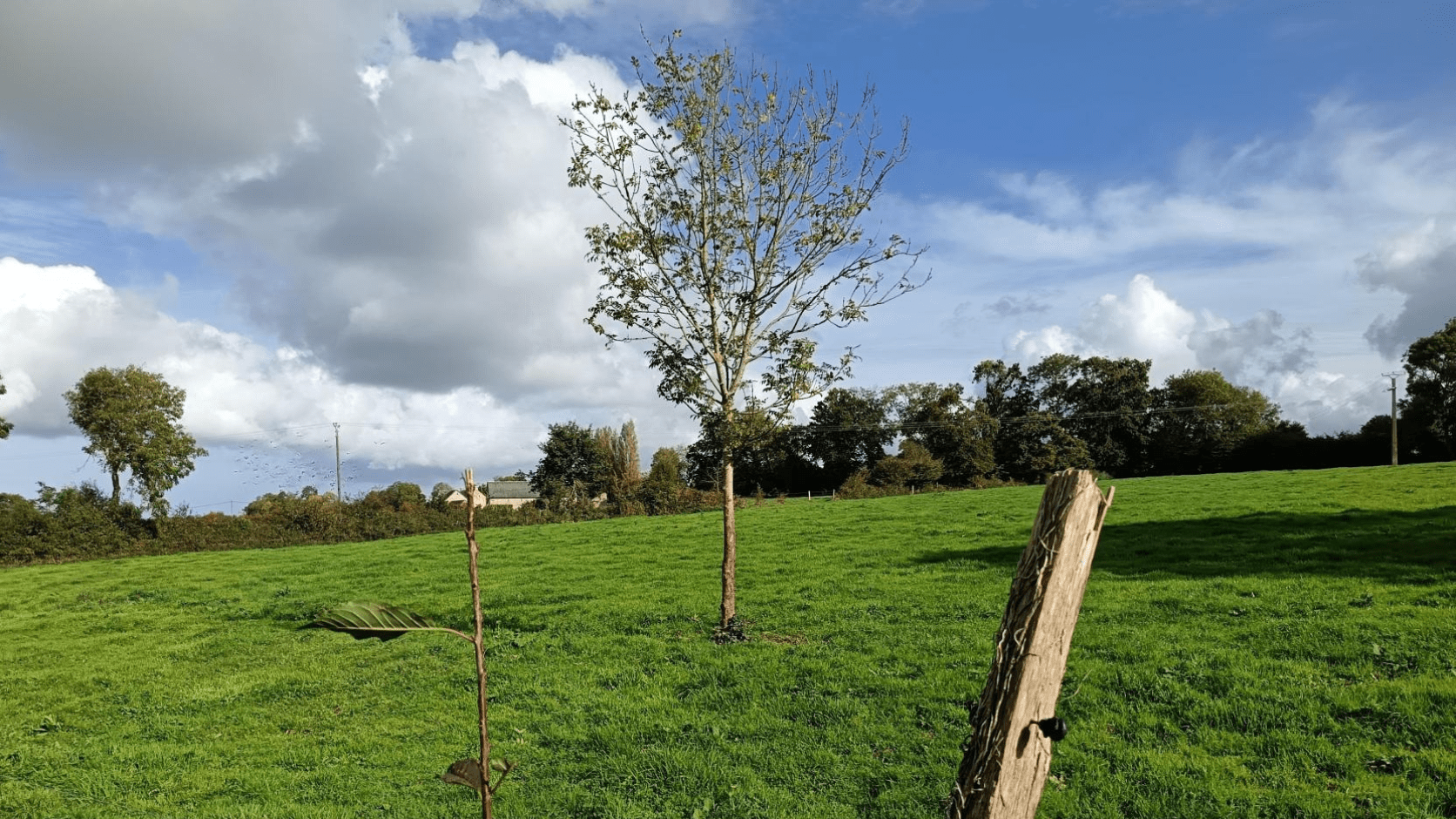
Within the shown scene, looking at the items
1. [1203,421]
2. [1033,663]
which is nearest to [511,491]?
[1203,421]

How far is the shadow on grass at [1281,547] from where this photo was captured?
15188mm

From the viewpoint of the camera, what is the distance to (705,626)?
1391cm

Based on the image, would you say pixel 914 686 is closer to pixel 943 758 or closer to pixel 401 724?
pixel 943 758

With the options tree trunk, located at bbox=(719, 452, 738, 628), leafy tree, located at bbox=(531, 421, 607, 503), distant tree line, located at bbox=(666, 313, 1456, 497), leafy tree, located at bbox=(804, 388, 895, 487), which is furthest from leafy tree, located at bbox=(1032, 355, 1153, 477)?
tree trunk, located at bbox=(719, 452, 738, 628)

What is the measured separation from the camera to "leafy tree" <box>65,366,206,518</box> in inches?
1575

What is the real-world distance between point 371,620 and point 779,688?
9368 mm

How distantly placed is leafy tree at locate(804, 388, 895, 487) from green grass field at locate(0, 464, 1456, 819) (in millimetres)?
47735

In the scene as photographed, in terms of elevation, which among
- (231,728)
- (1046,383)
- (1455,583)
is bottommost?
(231,728)

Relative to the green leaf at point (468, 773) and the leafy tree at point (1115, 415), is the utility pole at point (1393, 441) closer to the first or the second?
the leafy tree at point (1115, 415)

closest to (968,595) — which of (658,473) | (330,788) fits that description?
(330,788)

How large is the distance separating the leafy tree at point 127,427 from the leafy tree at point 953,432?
47.2 m

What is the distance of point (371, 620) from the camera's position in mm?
1669

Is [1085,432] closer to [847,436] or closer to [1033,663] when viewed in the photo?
[847,436]

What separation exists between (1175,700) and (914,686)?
2.84m
